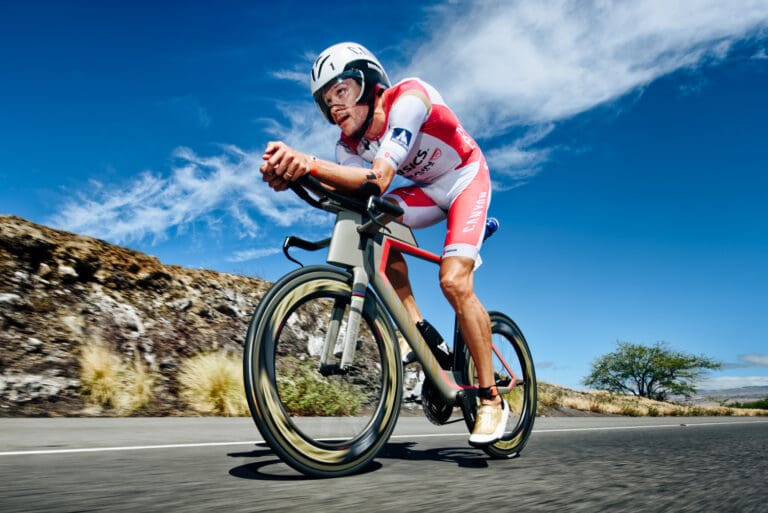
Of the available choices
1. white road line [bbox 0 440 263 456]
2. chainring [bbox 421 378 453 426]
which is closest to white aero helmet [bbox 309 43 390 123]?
chainring [bbox 421 378 453 426]

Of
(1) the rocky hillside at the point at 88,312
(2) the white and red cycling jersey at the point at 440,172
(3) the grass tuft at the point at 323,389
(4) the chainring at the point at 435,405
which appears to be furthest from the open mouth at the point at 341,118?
(1) the rocky hillside at the point at 88,312

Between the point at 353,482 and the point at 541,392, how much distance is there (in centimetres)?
1230

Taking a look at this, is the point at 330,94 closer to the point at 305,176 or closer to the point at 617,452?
the point at 305,176

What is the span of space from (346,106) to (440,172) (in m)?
0.74

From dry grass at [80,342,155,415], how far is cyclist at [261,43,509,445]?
453cm

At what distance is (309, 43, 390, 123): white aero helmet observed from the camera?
326 cm

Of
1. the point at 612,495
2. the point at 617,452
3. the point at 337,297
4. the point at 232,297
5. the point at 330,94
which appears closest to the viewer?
the point at 612,495

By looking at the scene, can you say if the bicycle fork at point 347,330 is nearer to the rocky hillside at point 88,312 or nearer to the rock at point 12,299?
the rocky hillside at point 88,312

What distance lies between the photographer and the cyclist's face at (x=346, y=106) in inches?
130

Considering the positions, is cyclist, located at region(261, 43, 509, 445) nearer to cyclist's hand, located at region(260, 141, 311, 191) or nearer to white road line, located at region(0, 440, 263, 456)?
cyclist's hand, located at region(260, 141, 311, 191)

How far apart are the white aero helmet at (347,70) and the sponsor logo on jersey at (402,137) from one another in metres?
0.48

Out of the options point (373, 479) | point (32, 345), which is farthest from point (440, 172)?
point (32, 345)

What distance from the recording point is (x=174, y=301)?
31.9 ft

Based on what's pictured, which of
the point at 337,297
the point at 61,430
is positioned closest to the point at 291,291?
the point at 337,297
